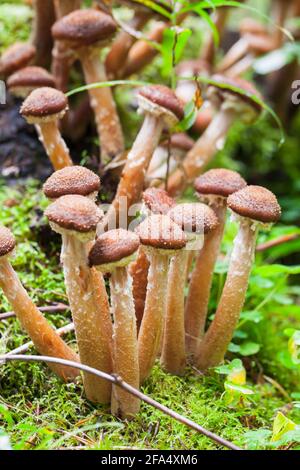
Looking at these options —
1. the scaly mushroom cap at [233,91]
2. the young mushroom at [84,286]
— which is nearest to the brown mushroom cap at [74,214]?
the young mushroom at [84,286]

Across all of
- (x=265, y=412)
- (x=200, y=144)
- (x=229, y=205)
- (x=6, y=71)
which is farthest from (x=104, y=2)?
(x=265, y=412)

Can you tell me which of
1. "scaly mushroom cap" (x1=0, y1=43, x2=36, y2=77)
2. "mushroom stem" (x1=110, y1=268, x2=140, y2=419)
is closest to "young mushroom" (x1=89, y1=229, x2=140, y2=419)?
"mushroom stem" (x1=110, y1=268, x2=140, y2=419)

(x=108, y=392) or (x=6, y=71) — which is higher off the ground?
(x=6, y=71)

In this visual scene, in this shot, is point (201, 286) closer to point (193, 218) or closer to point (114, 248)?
point (193, 218)

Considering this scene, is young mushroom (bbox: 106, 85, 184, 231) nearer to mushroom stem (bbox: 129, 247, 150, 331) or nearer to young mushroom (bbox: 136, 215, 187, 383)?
mushroom stem (bbox: 129, 247, 150, 331)

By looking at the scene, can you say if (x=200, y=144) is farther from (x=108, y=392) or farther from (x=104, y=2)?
(x=108, y=392)

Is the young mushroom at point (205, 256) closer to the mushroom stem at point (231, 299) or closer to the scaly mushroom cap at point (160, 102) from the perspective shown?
the mushroom stem at point (231, 299)
